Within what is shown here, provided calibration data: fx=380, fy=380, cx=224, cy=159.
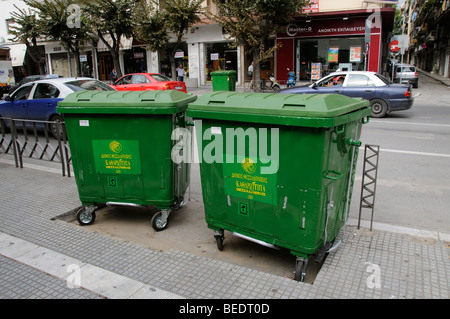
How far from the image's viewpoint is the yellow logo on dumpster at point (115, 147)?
15.0 ft

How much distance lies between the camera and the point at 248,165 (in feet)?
11.9

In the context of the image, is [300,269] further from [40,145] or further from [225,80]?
[225,80]

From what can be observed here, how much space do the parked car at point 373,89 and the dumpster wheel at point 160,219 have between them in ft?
32.4

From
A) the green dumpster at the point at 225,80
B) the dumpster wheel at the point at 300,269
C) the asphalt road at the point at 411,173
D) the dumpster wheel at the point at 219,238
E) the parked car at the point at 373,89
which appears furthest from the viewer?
the green dumpster at the point at 225,80

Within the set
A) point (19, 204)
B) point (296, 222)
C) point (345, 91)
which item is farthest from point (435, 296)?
A: point (345, 91)

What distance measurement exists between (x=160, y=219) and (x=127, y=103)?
4.87 feet

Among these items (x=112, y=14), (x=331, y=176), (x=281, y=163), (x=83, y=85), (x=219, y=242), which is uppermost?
(x=112, y=14)

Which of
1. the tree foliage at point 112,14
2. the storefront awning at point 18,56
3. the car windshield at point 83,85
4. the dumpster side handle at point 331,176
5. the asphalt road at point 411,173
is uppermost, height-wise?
the tree foliage at point 112,14

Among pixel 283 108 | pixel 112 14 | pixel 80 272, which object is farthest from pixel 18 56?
pixel 283 108

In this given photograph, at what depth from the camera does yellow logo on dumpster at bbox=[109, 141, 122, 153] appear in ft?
15.0

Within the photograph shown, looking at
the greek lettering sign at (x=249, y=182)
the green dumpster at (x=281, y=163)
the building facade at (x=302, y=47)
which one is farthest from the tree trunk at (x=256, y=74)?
the greek lettering sign at (x=249, y=182)

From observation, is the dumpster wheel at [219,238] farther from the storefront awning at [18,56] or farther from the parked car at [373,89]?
the storefront awning at [18,56]

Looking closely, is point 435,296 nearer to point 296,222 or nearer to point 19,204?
point 296,222

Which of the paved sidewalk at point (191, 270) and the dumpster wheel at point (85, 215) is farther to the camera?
the dumpster wheel at point (85, 215)
